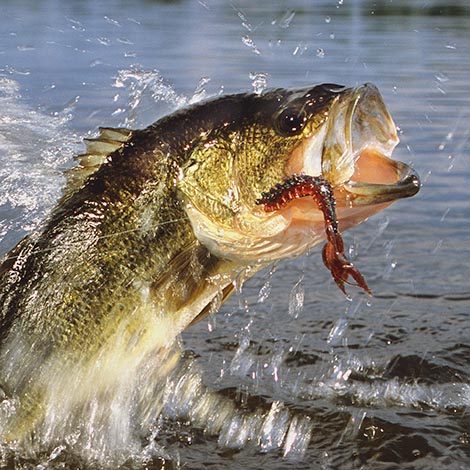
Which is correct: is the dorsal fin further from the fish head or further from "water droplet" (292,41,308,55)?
"water droplet" (292,41,308,55)

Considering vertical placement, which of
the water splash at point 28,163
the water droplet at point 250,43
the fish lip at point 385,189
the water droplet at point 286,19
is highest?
the fish lip at point 385,189

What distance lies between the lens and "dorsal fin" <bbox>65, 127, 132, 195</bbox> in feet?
11.7

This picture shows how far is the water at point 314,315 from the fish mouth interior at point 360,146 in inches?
52.8

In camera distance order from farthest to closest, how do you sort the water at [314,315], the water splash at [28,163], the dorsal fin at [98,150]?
the water splash at [28,163] → the water at [314,315] → the dorsal fin at [98,150]

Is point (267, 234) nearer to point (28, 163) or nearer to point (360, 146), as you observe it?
point (360, 146)

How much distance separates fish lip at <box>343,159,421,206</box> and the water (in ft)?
4.31

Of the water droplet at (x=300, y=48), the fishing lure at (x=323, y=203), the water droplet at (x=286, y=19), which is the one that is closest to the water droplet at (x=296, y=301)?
the fishing lure at (x=323, y=203)

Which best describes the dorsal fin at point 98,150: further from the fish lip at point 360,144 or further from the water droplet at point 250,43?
the water droplet at point 250,43

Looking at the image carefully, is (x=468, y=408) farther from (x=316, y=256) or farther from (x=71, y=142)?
(x=71, y=142)

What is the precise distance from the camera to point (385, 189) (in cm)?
320

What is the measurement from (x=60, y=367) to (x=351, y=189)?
110cm

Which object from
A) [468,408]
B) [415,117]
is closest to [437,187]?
[415,117]

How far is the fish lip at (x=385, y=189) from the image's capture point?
10.4ft

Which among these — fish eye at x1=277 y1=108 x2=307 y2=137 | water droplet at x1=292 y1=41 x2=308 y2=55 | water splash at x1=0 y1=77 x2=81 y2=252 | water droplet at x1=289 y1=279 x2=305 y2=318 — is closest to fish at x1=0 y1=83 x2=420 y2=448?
fish eye at x1=277 y1=108 x2=307 y2=137
